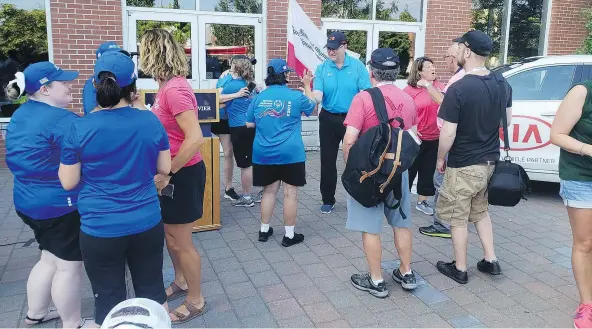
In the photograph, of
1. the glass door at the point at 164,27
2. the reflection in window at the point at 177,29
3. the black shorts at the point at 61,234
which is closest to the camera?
the black shorts at the point at 61,234

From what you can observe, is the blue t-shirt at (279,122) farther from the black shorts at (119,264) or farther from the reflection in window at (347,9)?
the reflection in window at (347,9)

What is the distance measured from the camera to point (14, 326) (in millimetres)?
3289

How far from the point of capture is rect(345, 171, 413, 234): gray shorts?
3623 mm

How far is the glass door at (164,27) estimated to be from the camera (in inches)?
Result: 315

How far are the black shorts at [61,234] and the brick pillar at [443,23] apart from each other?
849 centimetres

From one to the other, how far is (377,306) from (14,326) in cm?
252

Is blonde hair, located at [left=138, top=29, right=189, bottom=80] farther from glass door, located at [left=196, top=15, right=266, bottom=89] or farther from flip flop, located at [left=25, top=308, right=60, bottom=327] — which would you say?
glass door, located at [left=196, top=15, right=266, bottom=89]

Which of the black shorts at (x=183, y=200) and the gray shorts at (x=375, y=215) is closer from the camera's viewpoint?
the black shorts at (x=183, y=200)

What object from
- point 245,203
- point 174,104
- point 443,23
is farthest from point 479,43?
point 443,23

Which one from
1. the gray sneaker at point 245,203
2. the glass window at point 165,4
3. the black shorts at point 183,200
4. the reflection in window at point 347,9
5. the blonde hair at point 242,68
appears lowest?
the gray sneaker at point 245,203

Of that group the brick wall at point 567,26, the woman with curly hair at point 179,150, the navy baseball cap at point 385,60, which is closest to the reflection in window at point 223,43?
the navy baseball cap at point 385,60

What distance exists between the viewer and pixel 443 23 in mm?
9945

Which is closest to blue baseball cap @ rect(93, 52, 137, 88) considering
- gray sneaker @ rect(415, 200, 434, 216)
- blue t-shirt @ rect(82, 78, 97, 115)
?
blue t-shirt @ rect(82, 78, 97, 115)

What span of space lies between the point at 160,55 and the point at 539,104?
5.00m
